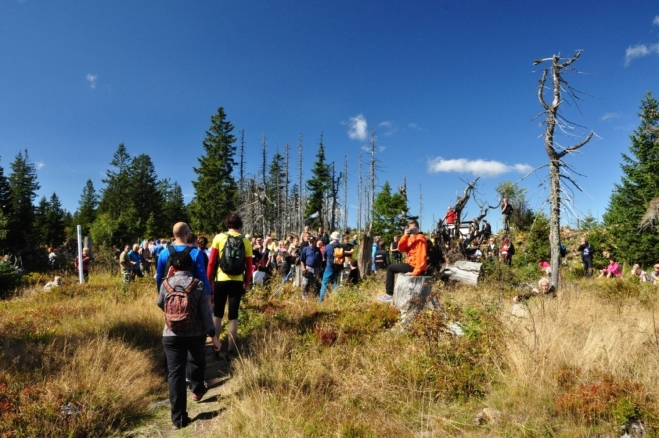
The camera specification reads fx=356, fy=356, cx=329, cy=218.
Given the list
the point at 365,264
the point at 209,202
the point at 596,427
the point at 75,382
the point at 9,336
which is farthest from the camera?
the point at 209,202

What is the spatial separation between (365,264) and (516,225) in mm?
16896

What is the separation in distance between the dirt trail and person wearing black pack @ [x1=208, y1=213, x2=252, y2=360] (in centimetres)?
61

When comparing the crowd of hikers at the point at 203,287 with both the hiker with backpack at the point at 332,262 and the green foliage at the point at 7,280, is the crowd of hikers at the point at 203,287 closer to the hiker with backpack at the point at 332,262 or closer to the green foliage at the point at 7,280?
the hiker with backpack at the point at 332,262

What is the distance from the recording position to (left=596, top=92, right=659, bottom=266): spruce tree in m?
17.4

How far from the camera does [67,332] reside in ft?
18.2

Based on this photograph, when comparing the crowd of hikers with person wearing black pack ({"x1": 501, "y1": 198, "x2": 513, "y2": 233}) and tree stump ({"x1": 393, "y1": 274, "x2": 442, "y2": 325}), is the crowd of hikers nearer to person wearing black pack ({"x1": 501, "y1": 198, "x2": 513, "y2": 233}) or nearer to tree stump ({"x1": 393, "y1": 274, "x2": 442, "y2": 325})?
tree stump ({"x1": 393, "y1": 274, "x2": 442, "y2": 325})

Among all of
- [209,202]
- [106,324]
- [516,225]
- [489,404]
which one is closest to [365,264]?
[106,324]

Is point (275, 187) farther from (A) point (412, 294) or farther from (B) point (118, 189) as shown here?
(A) point (412, 294)

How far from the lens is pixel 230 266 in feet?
15.9

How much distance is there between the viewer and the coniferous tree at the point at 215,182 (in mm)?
35344

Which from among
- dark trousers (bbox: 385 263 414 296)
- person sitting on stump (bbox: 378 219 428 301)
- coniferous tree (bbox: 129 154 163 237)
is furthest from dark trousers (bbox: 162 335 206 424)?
coniferous tree (bbox: 129 154 163 237)

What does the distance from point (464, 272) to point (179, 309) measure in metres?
8.77

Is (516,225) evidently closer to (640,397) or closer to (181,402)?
(640,397)

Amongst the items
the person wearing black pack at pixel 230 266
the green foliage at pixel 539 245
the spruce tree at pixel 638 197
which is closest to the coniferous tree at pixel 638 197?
the spruce tree at pixel 638 197
